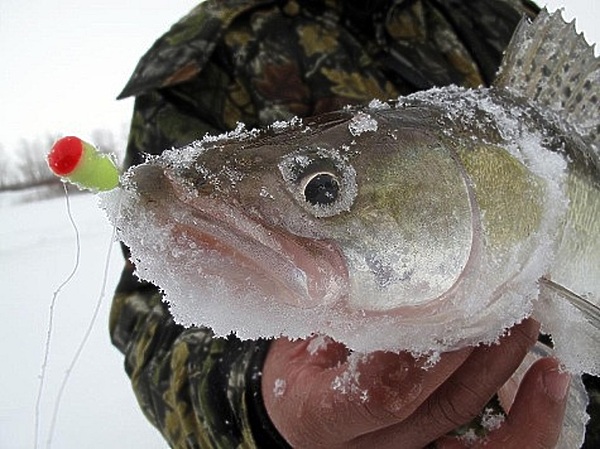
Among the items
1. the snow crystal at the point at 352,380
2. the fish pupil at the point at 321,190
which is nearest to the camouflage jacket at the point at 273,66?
the snow crystal at the point at 352,380

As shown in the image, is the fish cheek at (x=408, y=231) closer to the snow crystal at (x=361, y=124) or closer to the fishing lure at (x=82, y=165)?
the snow crystal at (x=361, y=124)

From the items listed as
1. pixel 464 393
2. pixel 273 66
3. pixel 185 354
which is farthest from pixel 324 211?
pixel 273 66

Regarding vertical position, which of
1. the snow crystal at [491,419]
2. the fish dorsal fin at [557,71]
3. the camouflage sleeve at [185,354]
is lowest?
the camouflage sleeve at [185,354]

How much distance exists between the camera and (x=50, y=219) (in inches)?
561

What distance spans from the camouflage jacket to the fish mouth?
0.86 m

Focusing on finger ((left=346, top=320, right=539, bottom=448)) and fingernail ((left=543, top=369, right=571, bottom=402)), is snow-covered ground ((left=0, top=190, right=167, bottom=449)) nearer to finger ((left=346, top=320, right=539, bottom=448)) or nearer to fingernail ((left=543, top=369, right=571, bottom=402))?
finger ((left=346, top=320, right=539, bottom=448))

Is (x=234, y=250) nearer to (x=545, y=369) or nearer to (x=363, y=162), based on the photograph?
(x=363, y=162)

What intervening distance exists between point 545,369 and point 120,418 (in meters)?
2.65

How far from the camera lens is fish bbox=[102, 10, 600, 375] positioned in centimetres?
71

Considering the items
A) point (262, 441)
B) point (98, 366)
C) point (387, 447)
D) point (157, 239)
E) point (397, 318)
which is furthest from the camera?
point (98, 366)

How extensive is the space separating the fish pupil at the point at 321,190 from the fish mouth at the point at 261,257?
0.05 meters

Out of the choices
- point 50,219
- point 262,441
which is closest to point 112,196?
point 262,441

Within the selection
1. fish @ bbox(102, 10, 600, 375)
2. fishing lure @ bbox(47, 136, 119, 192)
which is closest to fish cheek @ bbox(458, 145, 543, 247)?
fish @ bbox(102, 10, 600, 375)

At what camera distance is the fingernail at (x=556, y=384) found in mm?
1030
